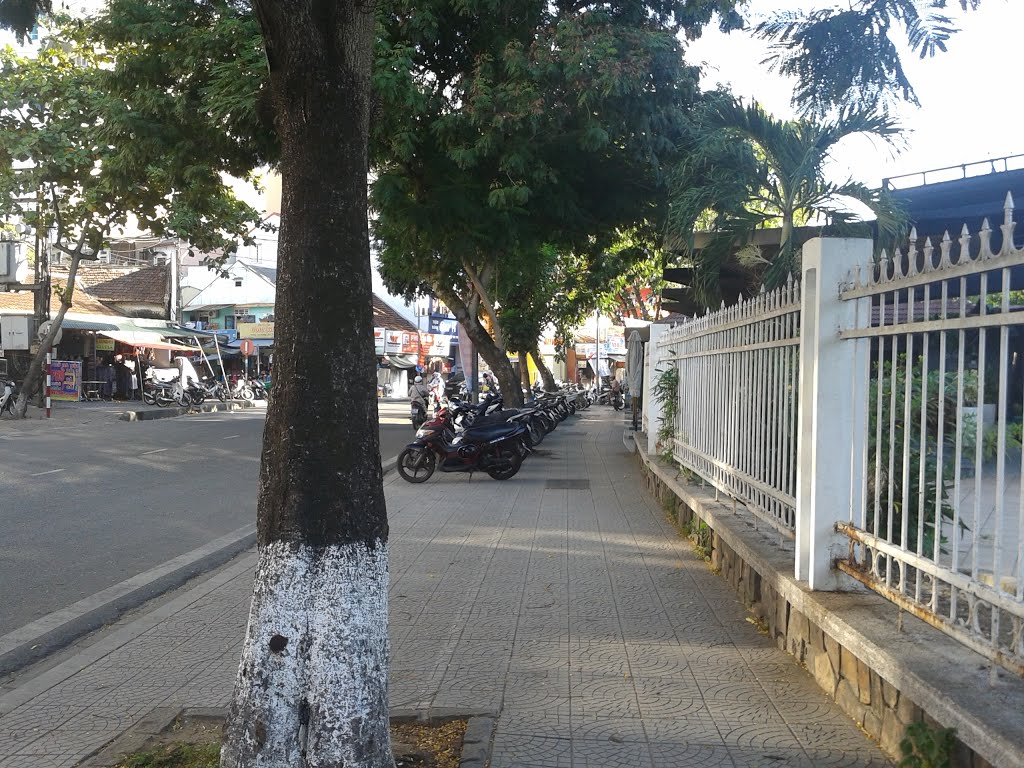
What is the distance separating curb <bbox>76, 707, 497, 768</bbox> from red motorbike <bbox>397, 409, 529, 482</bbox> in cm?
987

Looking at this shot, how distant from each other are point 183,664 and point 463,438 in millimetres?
9396

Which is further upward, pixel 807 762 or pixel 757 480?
pixel 757 480

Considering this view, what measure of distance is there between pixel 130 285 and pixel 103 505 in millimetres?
39165

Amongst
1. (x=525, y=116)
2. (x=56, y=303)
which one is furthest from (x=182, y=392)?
(x=525, y=116)

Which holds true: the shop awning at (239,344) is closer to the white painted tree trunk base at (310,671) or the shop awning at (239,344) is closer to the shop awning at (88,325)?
the shop awning at (88,325)

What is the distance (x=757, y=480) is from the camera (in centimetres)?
646

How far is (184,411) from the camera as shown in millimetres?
32781

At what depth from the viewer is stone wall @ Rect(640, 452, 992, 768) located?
3.82 meters

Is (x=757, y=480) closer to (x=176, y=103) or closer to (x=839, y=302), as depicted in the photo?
(x=839, y=302)

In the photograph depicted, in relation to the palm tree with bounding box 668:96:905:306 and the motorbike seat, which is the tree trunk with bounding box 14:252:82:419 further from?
the palm tree with bounding box 668:96:905:306

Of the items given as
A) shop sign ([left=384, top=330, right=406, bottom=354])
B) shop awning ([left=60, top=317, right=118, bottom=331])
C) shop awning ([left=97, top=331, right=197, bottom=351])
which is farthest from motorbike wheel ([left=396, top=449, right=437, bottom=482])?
shop sign ([left=384, top=330, right=406, bottom=354])

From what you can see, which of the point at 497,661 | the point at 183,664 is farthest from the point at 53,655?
the point at 497,661

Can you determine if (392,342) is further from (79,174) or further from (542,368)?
(79,174)

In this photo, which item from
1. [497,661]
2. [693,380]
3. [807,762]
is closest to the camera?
[807,762]
